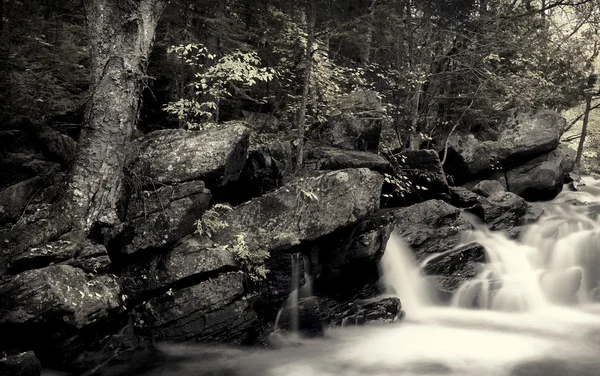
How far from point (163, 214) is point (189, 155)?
118 centimetres

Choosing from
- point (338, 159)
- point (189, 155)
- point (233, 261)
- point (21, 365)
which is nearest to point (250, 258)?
point (233, 261)

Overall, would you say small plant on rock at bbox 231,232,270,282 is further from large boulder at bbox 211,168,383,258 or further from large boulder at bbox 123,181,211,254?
large boulder at bbox 123,181,211,254

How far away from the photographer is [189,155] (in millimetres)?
7852

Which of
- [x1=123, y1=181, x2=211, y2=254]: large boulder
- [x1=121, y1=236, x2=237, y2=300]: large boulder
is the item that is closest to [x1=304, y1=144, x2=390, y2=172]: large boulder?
[x1=123, y1=181, x2=211, y2=254]: large boulder

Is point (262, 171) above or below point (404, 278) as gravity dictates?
above

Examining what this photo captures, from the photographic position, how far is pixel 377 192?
28.6 feet

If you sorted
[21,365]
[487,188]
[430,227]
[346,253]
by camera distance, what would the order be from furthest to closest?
1. [487,188]
2. [430,227]
3. [346,253]
4. [21,365]

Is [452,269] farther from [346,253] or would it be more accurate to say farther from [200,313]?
[200,313]

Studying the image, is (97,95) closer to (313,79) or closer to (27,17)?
(27,17)

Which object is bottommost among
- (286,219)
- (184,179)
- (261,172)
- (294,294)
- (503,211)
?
(294,294)

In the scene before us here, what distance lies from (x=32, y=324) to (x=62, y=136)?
3718mm

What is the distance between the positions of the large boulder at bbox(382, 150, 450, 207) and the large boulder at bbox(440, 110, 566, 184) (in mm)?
2894

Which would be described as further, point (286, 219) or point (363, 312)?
point (363, 312)

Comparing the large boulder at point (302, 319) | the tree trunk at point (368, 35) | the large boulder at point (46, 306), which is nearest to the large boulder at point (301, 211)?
the large boulder at point (302, 319)
